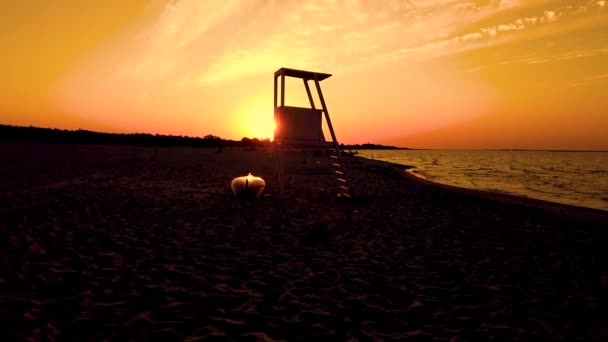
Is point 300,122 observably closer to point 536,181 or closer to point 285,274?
point 285,274

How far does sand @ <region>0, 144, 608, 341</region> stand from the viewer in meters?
3.80

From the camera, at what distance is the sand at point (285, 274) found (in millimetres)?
3797

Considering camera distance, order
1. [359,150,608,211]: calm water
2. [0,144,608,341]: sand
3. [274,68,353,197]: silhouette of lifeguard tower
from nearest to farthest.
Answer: [0,144,608,341]: sand
[274,68,353,197]: silhouette of lifeguard tower
[359,150,608,211]: calm water

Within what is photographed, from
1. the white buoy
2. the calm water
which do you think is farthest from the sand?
the calm water

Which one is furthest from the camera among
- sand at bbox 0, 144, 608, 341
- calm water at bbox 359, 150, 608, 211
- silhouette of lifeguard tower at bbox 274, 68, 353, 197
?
calm water at bbox 359, 150, 608, 211

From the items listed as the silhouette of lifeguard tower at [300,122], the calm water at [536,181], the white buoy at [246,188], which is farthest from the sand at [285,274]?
the calm water at [536,181]

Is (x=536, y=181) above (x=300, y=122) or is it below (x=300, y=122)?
below

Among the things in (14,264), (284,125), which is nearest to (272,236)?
(14,264)

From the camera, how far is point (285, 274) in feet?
17.6

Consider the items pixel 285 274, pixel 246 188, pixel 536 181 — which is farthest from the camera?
pixel 536 181

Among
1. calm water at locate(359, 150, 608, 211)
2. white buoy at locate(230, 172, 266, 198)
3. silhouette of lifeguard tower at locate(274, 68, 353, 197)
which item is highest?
silhouette of lifeguard tower at locate(274, 68, 353, 197)

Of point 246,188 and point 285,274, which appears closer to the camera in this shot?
point 285,274

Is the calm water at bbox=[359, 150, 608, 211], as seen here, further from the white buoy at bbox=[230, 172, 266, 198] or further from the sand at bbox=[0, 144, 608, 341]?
the white buoy at bbox=[230, 172, 266, 198]

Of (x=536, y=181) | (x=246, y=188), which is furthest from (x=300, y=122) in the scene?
(x=536, y=181)
